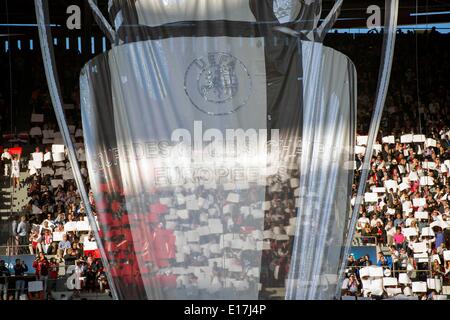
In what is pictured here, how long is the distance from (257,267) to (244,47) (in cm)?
199

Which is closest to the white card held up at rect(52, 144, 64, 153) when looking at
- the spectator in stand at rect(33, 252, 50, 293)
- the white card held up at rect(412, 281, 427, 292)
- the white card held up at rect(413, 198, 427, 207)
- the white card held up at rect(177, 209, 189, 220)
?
the spectator in stand at rect(33, 252, 50, 293)

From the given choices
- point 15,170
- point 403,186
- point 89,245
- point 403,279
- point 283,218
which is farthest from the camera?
point 403,186

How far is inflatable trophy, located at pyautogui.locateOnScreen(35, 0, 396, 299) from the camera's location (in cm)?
859

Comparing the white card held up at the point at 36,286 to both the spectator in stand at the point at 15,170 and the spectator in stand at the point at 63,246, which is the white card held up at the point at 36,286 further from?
the spectator in stand at the point at 15,170

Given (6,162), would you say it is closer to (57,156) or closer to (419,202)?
(57,156)

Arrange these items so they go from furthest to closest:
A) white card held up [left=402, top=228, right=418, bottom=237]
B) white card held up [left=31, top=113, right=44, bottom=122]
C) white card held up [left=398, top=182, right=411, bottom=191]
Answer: white card held up [left=398, top=182, right=411, bottom=191] < white card held up [left=402, top=228, right=418, bottom=237] < white card held up [left=31, top=113, right=44, bottom=122]

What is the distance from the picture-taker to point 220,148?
8711 millimetres

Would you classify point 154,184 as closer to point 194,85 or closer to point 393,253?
point 194,85

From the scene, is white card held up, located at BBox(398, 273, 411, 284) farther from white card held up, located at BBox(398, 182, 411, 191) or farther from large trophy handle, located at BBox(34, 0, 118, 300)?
large trophy handle, located at BBox(34, 0, 118, 300)

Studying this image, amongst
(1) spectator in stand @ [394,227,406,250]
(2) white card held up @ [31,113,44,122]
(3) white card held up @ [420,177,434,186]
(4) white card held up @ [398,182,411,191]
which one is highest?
(2) white card held up @ [31,113,44,122]

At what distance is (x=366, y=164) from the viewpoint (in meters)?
8.96

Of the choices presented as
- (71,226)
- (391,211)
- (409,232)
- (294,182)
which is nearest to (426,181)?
(391,211)
